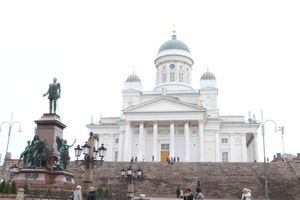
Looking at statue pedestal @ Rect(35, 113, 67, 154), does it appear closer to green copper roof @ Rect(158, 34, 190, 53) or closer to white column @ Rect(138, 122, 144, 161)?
white column @ Rect(138, 122, 144, 161)

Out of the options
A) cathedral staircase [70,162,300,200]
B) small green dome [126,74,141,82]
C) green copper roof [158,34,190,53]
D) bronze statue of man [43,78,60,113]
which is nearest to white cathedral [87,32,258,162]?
small green dome [126,74,141,82]

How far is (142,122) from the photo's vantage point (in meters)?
54.3

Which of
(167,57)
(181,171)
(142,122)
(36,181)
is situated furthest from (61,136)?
(167,57)

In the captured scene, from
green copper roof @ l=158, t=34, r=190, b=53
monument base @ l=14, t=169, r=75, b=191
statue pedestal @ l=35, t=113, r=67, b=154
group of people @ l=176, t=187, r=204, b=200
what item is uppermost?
green copper roof @ l=158, t=34, r=190, b=53

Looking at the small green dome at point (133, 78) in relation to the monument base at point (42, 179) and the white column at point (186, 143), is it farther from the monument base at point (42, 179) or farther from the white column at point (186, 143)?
the monument base at point (42, 179)

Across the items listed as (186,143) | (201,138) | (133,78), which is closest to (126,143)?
(186,143)

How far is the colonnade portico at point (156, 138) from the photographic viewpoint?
175 feet

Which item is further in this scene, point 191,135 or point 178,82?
point 178,82

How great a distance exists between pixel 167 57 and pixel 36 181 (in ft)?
172

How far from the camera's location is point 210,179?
34688 millimetres

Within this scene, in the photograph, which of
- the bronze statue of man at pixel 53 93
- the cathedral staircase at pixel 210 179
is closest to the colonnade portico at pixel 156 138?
the cathedral staircase at pixel 210 179

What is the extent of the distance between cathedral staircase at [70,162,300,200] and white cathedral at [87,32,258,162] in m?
15.0

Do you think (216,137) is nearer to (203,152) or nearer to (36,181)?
(203,152)

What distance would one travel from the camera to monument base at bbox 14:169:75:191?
15828 mm
